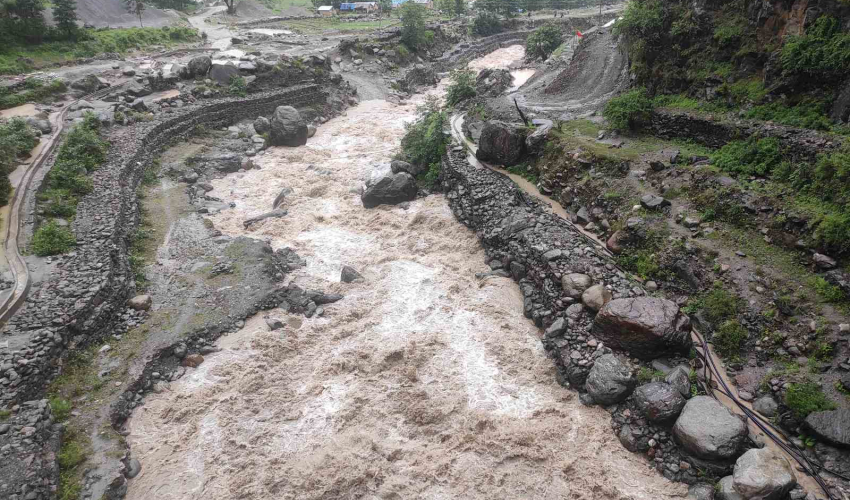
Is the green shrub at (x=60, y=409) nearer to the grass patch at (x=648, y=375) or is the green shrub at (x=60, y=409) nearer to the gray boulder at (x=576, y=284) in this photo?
the gray boulder at (x=576, y=284)

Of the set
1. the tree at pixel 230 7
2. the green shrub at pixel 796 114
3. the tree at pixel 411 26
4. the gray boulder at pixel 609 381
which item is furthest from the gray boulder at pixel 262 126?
the tree at pixel 230 7

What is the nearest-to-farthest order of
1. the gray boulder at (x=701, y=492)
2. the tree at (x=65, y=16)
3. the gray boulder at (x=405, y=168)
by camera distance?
the gray boulder at (x=701, y=492) → the gray boulder at (x=405, y=168) → the tree at (x=65, y=16)

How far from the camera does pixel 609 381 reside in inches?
517

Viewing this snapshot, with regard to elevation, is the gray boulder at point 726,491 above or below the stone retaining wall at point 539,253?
below

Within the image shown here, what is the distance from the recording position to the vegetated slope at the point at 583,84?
28422mm

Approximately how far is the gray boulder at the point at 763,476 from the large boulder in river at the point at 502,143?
56.6 feet

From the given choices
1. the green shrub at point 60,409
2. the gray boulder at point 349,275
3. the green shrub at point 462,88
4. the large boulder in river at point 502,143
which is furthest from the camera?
the green shrub at point 462,88

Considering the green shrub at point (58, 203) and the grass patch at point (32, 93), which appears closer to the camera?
the green shrub at point (58, 203)

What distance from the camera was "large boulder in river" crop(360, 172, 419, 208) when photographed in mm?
24594

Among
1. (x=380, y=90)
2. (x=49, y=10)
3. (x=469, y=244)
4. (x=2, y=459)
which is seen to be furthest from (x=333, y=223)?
(x=49, y=10)

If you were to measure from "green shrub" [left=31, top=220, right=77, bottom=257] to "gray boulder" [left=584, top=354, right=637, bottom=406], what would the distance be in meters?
19.5

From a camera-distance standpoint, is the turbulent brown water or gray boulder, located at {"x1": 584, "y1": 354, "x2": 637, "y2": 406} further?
gray boulder, located at {"x1": 584, "y1": 354, "x2": 637, "y2": 406}

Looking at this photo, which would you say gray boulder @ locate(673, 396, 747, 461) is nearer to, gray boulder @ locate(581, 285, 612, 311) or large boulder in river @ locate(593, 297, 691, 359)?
large boulder in river @ locate(593, 297, 691, 359)

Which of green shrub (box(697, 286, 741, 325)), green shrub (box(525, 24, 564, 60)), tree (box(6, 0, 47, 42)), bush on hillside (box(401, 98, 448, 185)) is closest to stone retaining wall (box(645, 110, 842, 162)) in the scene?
green shrub (box(697, 286, 741, 325))
